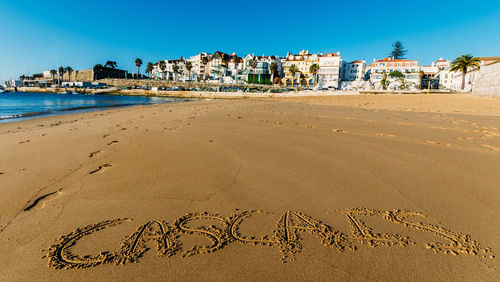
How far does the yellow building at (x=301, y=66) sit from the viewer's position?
75.5 m

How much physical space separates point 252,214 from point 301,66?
8273 centimetres

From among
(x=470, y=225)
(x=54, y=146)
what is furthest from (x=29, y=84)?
(x=470, y=225)

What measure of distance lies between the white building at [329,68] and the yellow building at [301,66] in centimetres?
339

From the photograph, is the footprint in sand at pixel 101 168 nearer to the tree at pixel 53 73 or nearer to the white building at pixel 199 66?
the white building at pixel 199 66

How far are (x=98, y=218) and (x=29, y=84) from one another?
5764 inches

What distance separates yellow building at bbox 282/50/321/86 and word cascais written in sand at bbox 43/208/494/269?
7486 centimetres

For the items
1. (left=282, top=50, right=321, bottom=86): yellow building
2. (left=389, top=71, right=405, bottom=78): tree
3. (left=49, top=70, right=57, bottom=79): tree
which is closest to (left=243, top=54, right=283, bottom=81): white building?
(left=282, top=50, right=321, bottom=86): yellow building

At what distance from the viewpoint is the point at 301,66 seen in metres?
78.5

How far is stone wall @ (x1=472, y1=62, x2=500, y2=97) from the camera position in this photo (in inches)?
747

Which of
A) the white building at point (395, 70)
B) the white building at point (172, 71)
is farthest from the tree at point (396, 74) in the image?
the white building at point (172, 71)

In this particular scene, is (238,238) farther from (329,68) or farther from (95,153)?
(329,68)

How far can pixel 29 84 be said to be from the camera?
10475 cm

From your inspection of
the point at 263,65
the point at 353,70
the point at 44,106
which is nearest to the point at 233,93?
the point at 263,65

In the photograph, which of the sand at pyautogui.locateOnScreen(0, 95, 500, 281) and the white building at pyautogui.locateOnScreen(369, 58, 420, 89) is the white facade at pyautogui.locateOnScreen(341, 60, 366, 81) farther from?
the sand at pyautogui.locateOnScreen(0, 95, 500, 281)
